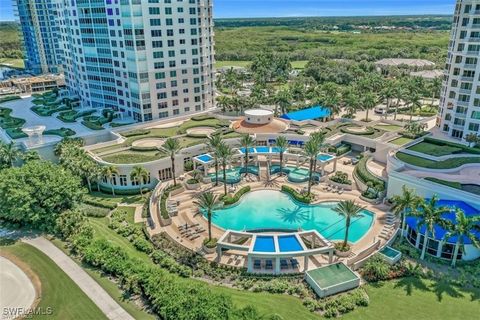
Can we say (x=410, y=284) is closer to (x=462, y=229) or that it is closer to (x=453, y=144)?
Result: (x=462, y=229)

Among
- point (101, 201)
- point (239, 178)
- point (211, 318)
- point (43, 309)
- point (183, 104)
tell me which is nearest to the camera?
→ point (211, 318)

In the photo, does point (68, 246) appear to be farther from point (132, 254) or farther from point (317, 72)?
point (317, 72)

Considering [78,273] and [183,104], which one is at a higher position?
[183,104]

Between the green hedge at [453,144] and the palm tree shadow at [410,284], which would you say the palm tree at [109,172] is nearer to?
the palm tree shadow at [410,284]

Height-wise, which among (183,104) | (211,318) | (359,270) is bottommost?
(359,270)

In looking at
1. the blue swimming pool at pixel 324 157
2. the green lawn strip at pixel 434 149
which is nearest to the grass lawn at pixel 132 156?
the blue swimming pool at pixel 324 157

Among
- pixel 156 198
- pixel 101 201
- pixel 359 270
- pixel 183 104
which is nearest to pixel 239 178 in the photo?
pixel 156 198
